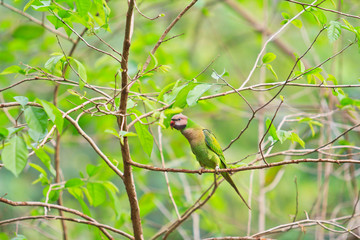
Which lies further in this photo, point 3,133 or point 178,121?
point 178,121

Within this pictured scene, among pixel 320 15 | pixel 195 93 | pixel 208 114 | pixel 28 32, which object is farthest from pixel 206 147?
pixel 208 114

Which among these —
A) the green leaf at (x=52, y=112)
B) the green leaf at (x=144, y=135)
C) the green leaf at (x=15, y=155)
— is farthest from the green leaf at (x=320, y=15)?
the green leaf at (x=15, y=155)

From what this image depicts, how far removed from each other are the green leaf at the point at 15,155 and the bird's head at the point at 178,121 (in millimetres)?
925

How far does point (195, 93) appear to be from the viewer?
158cm

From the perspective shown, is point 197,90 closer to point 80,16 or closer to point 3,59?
point 80,16

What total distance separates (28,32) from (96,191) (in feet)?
6.55

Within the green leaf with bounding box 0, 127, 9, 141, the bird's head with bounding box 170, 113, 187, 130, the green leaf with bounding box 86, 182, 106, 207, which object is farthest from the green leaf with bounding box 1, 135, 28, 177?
the bird's head with bounding box 170, 113, 187, 130

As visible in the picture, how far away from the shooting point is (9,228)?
347 centimetres

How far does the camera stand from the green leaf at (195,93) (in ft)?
5.11

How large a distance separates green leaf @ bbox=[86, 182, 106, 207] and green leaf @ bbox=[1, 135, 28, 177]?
77 cm

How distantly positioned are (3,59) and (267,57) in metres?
2.58

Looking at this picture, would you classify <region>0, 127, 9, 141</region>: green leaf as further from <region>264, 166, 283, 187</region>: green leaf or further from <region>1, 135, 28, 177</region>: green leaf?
<region>264, 166, 283, 187</region>: green leaf

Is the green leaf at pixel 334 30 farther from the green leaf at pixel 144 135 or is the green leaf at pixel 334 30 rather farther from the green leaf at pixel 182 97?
the green leaf at pixel 144 135

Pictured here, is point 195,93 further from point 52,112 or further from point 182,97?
point 52,112
